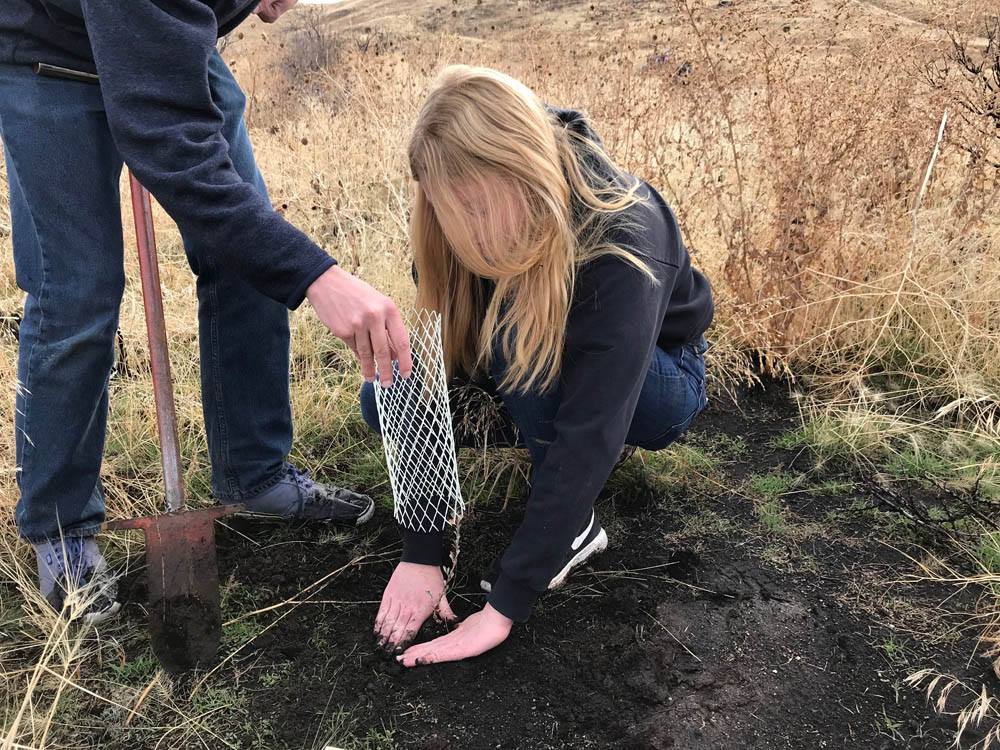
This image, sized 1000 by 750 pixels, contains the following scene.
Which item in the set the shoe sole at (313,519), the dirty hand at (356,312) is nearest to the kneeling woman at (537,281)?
the dirty hand at (356,312)

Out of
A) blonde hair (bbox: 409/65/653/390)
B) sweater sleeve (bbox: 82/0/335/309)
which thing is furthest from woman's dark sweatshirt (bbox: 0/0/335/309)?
blonde hair (bbox: 409/65/653/390)

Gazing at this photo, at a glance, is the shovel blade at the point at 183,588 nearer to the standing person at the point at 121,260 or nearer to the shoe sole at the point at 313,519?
the standing person at the point at 121,260

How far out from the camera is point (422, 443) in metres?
1.95

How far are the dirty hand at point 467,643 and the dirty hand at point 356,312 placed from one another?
2.26ft

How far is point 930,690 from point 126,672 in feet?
5.62

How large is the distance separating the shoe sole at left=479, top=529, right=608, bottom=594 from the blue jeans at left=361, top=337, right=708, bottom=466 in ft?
0.85

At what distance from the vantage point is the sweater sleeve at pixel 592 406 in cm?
151

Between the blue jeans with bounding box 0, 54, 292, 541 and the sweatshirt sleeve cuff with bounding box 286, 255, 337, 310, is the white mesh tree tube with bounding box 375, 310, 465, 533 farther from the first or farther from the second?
the sweatshirt sleeve cuff with bounding box 286, 255, 337, 310

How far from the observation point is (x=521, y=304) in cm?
158

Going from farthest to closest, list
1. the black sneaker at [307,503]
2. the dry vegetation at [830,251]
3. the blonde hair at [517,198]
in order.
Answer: the dry vegetation at [830,251]
the black sneaker at [307,503]
the blonde hair at [517,198]

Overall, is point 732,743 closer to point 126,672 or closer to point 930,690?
point 930,690

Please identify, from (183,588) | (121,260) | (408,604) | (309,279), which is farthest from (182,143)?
(408,604)

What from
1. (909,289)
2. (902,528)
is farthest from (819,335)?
(902,528)

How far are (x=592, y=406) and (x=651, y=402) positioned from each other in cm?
41
